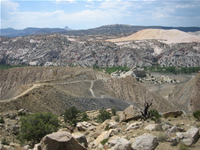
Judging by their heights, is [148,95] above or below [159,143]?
below

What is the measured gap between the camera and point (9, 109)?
1172 inches

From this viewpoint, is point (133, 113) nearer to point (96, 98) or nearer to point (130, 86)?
point (96, 98)

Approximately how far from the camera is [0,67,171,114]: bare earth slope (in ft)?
107

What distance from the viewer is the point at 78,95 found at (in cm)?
4075

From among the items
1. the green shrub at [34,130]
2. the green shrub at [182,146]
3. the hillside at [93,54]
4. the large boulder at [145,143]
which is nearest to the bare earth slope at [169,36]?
the hillside at [93,54]

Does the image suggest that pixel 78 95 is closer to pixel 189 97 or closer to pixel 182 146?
pixel 189 97

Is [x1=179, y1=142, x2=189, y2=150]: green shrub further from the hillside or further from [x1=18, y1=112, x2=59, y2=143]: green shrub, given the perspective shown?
the hillside

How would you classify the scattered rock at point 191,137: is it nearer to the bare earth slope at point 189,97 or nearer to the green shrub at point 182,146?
the green shrub at point 182,146

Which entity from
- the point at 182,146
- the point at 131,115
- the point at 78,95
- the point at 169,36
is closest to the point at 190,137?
the point at 182,146

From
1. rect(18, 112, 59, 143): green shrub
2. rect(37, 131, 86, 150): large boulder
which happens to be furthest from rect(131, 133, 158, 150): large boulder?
rect(18, 112, 59, 143): green shrub

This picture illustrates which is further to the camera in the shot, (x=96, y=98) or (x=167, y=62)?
(x=167, y=62)

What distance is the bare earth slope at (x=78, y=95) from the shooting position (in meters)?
32.7

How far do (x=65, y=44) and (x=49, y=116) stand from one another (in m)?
120

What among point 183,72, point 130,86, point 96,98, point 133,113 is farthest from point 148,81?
point 133,113
